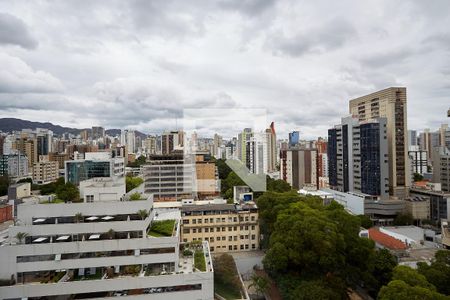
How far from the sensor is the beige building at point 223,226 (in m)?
12.2

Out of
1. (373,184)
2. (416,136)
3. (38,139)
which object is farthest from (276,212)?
(416,136)

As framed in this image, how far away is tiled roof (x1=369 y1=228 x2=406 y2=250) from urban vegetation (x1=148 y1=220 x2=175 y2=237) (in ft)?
22.4

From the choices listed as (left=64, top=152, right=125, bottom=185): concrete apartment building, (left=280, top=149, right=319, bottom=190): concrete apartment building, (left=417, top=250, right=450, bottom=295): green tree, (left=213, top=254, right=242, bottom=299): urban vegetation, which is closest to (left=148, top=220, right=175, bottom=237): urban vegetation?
(left=213, top=254, right=242, bottom=299): urban vegetation

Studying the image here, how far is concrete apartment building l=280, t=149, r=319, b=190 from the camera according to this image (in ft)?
86.1

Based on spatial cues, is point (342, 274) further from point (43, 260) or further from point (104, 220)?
point (43, 260)

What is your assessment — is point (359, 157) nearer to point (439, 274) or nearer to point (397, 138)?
point (397, 138)

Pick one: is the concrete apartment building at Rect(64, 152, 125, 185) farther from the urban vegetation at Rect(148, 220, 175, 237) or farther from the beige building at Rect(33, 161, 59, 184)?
the urban vegetation at Rect(148, 220, 175, 237)

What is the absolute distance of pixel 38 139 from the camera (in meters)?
33.2

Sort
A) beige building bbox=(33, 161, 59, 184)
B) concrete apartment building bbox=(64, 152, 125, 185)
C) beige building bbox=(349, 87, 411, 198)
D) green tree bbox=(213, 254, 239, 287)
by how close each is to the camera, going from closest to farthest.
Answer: green tree bbox=(213, 254, 239, 287) < beige building bbox=(349, 87, 411, 198) < concrete apartment building bbox=(64, 152, 125, 185) < beige building bbox=(33, 161, 59, 184)

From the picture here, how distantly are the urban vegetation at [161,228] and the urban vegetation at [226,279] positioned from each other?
6.08 feet

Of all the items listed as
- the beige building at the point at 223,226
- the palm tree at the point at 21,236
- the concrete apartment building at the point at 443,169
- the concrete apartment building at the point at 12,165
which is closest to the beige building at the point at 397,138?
the concrete apartment building at the point at 443,169

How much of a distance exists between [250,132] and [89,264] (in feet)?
31.0

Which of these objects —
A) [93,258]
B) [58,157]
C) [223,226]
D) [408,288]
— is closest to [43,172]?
[58,157]

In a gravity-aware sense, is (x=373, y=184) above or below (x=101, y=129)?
below
